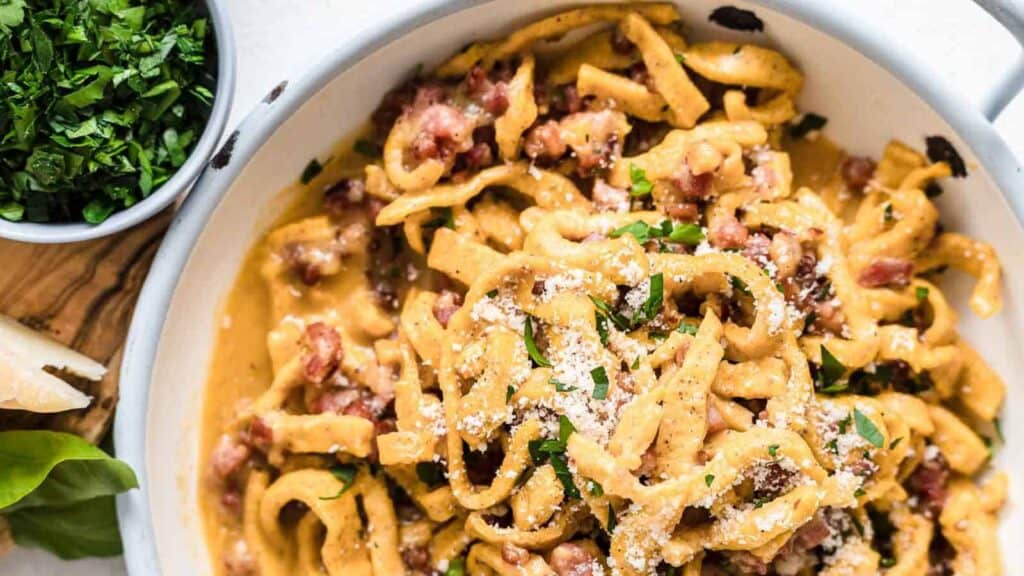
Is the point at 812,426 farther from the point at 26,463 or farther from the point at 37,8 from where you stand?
the point at 37,8

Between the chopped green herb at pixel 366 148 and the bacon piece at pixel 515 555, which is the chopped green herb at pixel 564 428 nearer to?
the bacon piece at pixel 515 555

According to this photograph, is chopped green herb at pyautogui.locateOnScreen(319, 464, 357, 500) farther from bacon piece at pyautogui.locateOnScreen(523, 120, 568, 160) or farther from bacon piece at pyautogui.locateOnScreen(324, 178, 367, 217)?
bacon piece at pyautogui.locateOnScreen(523, 120, 568, 160)

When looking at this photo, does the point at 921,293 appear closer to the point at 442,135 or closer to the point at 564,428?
the point at 564,428

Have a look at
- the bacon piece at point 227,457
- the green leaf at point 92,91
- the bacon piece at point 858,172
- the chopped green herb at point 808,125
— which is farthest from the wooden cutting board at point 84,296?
the bacon piece at point 858,172

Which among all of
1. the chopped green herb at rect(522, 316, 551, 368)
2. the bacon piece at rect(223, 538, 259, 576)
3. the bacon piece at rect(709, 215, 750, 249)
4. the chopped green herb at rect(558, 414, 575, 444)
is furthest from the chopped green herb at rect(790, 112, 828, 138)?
the bacon piece at rect(223, 538, 259, 576)

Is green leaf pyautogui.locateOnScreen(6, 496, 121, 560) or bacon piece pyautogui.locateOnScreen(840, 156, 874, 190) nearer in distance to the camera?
green leaf pyautogui.locateOnScreen(6, 496, 121, 560)

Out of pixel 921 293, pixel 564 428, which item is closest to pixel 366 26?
pixel 564 428
